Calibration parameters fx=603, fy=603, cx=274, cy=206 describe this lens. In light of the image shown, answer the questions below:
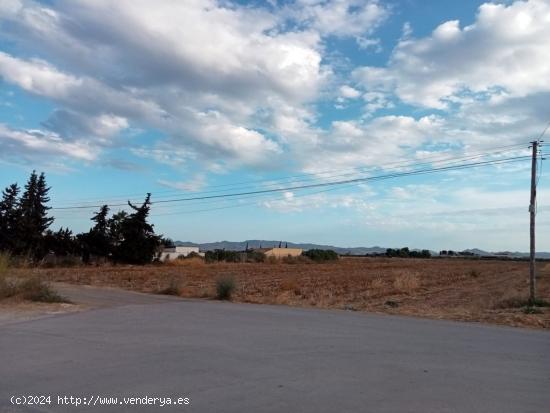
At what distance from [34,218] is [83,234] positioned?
534 cm

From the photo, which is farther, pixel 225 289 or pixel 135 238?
pixel 135 238

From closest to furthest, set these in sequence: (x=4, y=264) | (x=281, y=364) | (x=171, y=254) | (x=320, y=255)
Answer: (x=281, y=364) → (x=4, y=264) → (x=171, y=254) → (x=320, y=255)

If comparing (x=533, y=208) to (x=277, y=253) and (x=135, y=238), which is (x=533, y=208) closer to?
(x=135, y=238)

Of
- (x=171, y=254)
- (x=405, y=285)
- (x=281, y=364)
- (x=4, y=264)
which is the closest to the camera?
(x=281, y=364)

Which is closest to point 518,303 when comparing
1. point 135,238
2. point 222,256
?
point 135,238

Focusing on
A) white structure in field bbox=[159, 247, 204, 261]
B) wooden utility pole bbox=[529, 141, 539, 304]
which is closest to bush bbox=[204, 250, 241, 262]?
white structure in field bbox=[159, 247, 204, 261]

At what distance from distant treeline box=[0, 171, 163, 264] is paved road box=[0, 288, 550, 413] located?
48.0m

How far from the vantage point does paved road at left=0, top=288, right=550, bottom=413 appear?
288 inches

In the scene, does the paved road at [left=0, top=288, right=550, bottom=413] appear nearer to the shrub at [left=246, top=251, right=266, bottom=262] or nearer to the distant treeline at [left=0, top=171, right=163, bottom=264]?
the distant treeline at [left=0, top=171, right=163, bottom=264]

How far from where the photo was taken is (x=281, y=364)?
9562 millimetres

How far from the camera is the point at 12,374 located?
861 centimetres

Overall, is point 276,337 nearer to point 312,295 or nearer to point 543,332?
point 543,332

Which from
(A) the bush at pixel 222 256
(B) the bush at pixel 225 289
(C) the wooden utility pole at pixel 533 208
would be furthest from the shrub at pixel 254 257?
(C) the wooden utility pole at pixel 533 208

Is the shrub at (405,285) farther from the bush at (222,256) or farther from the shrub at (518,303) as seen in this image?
the bush at (222,256)
